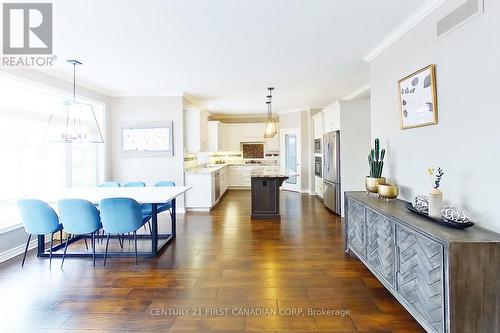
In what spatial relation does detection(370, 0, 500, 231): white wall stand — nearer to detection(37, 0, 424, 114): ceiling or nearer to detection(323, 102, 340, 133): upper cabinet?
detection(37, 0, 424, 114): ceiling

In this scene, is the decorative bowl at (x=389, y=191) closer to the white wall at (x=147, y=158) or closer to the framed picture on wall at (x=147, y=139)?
the white wall at (x=147, y=158)

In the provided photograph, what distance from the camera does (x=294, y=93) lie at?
6496 millimetres

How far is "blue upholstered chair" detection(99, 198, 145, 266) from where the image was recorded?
329 centimetres

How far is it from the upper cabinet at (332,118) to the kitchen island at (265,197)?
160 cm

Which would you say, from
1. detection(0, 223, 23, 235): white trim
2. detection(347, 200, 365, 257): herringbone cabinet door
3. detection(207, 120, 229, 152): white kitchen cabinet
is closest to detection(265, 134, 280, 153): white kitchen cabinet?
detection(207, 120, 229, 152): white kitchen cabinet

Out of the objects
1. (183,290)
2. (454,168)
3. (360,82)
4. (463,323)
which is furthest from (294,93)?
(463,323)

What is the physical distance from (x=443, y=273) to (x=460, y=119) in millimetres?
1297

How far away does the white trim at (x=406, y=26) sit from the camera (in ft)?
8.43

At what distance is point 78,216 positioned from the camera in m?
3.33

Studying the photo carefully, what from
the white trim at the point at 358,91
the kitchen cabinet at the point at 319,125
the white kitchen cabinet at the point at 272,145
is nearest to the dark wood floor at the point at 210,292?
the white trim at the point at 358,91

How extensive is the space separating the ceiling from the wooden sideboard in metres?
2.10

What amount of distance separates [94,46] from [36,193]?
8.31 ft

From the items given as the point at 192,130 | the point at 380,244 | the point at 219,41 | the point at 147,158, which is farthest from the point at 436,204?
the point at 147,158

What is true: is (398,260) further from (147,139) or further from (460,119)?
(147,139)
